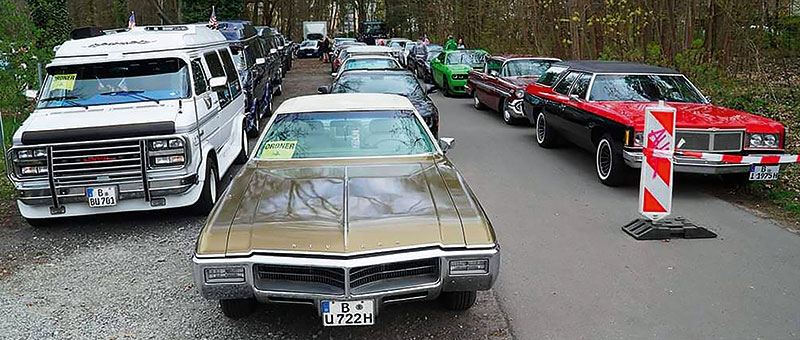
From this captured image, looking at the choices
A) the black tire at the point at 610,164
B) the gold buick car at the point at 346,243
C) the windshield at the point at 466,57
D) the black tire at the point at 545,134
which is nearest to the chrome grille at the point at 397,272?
the gold buick car at the point at 346,243

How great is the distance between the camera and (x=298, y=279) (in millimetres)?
4039

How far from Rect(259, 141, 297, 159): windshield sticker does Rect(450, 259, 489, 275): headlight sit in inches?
85.7

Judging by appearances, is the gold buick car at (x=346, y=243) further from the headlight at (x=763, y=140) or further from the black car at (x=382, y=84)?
the black car at (x=382, y=84)

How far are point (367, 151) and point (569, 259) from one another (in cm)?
212

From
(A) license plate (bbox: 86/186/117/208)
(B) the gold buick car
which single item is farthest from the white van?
(B) the gold buick car

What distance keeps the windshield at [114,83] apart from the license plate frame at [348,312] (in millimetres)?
4731

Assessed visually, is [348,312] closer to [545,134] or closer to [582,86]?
[582,86]

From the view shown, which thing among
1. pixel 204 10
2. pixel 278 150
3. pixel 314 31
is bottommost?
pixel 278 150

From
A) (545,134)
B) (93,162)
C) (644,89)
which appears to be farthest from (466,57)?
(93,162)

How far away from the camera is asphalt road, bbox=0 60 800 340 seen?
463cm

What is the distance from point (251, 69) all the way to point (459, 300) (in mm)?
10953

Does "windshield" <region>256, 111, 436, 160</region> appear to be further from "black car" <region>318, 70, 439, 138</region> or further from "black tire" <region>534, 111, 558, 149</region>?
"black tire" <region>534, 111, 558, 149</region>

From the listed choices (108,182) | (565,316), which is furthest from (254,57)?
(565,316)

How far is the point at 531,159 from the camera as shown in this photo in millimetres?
11070
